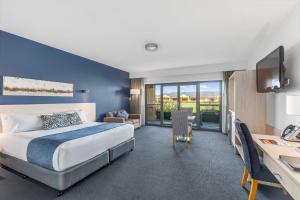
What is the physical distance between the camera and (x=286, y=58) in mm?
2326

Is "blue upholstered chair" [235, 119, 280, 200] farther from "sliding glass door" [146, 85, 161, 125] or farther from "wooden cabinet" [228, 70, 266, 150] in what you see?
"sliding glass door" [146, 85, 161, 125]

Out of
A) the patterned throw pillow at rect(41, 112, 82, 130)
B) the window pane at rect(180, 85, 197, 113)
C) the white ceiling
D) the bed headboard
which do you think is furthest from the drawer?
the window pane at rect(180, 85, 197, 113)

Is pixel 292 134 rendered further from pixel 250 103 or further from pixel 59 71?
pixel 59 71

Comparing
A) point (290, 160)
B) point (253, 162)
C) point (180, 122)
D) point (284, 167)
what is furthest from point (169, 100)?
point (284, 167)

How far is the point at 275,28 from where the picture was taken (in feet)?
8.82

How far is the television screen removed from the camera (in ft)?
6.85

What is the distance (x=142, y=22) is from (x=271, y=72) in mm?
2317

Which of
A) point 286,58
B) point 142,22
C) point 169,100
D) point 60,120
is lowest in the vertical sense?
point 60,120

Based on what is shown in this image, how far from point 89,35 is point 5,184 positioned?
9.55 ft

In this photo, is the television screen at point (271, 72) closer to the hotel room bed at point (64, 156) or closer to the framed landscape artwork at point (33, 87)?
the hotel room bed at point (64, 156)

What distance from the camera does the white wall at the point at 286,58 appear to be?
2049mm

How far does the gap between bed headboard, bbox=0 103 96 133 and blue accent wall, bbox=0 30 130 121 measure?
0.11 meters

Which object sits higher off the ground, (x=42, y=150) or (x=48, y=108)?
(x=48, y=108)

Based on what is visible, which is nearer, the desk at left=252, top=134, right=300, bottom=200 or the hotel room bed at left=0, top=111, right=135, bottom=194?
the desk at left=252, top=134, right=300, bottom=200
